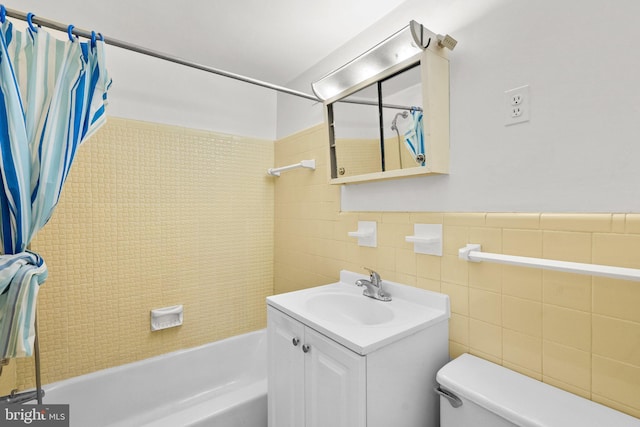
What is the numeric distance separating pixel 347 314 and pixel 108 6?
193cm

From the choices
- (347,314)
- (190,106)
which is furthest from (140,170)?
(347,314)

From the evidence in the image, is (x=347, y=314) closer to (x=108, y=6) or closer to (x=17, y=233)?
(x=17, y=233)

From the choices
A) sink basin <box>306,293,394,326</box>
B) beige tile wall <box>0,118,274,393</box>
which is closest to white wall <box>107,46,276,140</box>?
beige tile wall <box>0,118,274,393</box>

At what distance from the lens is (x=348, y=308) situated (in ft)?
4.91

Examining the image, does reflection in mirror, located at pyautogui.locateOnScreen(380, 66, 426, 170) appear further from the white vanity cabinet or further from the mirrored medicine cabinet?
the white vanity cabinet

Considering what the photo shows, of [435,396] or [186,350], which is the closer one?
[435,396]

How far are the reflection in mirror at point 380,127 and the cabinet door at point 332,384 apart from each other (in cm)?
81

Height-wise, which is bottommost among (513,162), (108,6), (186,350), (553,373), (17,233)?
(186,350)

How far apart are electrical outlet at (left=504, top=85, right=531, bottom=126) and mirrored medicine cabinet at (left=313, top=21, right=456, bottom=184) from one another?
0.22m

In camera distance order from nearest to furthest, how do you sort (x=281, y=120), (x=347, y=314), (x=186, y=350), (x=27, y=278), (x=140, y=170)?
(x=27, y=278)
(x=347, y=314)
(x=140, y=170)
(x=186, y=350)
(x=281, y=120)

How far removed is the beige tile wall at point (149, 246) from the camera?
162 centimetres

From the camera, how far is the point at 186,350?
198cm

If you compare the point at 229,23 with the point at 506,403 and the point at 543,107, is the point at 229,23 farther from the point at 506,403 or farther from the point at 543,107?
the point at 506,403

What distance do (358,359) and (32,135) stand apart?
1284 millimetres
